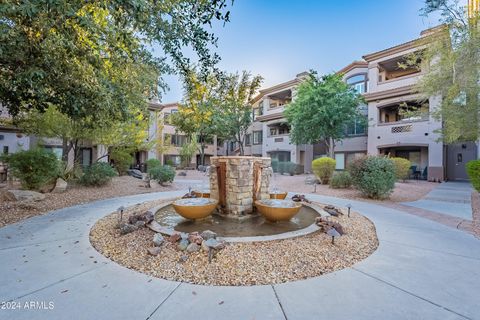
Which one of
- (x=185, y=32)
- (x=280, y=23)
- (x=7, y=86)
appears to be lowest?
(x=7, y=86)

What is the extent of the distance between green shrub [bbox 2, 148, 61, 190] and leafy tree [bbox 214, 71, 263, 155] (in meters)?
12.1

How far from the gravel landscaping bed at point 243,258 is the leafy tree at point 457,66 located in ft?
29.0

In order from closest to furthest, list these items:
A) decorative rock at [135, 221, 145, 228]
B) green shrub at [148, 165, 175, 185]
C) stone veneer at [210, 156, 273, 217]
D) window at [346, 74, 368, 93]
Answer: decorative rock at [135, 221, 145, 228] < stone veneer at [210, 156, 273, 217] < green shrub at [148, 165, 175, 185] < window at [346, 74, 368, 93]

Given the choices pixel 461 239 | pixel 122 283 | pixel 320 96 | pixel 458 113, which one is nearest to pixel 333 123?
pixel 320 96

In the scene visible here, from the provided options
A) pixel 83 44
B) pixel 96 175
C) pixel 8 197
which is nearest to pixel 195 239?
pixel 83 44

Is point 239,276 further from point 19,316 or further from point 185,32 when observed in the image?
point 185,32

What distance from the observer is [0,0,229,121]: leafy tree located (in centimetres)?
395

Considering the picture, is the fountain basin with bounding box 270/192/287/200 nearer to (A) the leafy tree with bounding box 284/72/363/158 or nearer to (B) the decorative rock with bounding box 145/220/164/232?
→ (B) the decorative rock with bounding box 145/220/164/232

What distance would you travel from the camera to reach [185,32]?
4.84 metres

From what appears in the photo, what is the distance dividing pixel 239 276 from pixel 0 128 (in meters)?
21.3

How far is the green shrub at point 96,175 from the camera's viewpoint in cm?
1061

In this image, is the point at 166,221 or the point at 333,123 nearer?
the point at 166,221

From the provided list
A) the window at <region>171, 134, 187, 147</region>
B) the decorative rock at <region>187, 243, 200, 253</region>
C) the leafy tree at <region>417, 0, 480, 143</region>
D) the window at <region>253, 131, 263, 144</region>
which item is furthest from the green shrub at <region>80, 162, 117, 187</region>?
the window at <region>253, 131, 263, 144</region>

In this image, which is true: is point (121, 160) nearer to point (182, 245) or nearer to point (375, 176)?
point (182, 245)
